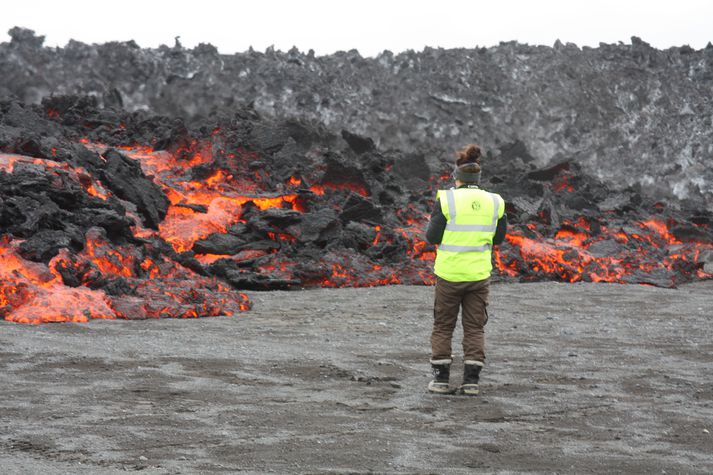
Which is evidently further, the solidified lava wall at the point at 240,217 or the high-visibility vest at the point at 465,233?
the solidified lava wall at the point at 240,217

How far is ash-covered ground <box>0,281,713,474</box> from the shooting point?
4055mm

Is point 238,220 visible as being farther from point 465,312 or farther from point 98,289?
point 465,312

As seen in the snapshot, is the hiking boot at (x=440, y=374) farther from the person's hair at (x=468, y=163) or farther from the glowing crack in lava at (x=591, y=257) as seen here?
the glowing crack in lava at (x=591, y=257)

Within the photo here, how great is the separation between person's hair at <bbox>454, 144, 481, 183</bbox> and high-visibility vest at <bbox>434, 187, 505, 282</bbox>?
11 centimetres

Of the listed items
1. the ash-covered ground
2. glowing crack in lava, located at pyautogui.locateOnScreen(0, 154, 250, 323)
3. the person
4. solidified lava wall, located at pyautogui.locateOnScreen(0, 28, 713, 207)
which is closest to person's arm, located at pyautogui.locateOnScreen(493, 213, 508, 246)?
the person

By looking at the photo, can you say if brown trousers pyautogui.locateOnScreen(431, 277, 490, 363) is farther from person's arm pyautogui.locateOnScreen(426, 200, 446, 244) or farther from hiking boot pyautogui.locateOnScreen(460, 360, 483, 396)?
person's arm pyautogui.locateOnScreen(426, 200, 446, 244)

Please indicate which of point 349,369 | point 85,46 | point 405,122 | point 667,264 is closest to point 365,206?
point 667,264

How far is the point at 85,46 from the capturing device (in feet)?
128

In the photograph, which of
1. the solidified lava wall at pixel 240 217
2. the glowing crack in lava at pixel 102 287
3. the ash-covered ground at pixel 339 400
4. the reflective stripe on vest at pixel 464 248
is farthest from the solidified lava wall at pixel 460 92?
the reflective stripe on vest at pixel 464 248

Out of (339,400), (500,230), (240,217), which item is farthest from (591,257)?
(339,400)

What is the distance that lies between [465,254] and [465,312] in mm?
446

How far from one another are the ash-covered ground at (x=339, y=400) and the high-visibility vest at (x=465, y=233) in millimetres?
889

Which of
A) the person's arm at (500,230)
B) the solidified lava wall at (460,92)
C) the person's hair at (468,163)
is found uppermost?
the solidified lava wall at (460,92)

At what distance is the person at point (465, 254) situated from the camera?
6.10 m
